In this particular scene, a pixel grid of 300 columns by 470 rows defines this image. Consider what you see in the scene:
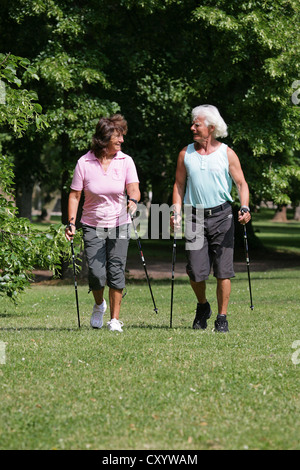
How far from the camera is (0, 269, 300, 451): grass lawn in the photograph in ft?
14.9

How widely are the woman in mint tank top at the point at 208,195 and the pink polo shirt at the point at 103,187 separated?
1.85 feet

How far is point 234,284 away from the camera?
19094 millimetres

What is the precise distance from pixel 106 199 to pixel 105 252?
59 centimetres

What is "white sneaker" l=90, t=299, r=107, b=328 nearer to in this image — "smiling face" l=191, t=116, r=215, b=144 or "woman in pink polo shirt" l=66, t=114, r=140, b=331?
"woman in pink polo shirt" l=66, t=114, r=140, b=331

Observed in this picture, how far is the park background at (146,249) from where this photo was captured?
4.96m

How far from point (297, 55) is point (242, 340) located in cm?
1176

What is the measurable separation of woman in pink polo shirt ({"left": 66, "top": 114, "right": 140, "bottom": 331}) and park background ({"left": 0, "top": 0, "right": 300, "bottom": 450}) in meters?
0.79

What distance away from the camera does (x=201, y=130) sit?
7.84m

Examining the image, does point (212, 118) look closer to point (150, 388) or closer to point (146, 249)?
point (150, 388)
